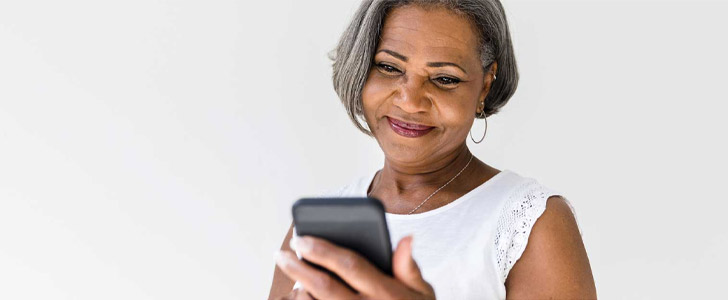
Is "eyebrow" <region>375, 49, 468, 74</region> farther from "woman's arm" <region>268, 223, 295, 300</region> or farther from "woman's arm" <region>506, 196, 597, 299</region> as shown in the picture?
"woman's arm" <region>268, 223, 295, 300</region>

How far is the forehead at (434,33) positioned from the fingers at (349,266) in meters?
0.59

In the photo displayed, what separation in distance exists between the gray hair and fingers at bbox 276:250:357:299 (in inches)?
25.4

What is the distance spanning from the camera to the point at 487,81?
1.68 metres

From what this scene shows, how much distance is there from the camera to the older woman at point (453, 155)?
1.44 meters

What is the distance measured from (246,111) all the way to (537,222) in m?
1.36

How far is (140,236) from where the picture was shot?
256 centimetres

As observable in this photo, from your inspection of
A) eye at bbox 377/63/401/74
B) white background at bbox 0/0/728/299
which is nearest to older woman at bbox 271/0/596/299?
eye at bbox 377/63/401/74

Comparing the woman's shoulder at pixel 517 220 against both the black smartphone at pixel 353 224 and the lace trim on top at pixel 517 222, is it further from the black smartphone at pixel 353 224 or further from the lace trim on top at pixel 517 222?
the black smartphone at pixel 353 224

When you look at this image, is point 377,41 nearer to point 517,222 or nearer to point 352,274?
point 517,222

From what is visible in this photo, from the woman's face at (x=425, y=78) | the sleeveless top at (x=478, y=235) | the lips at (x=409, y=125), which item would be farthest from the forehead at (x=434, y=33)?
the sleeveless top at (x=478, y=235)

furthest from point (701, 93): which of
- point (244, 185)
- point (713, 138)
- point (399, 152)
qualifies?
point (244, 185)

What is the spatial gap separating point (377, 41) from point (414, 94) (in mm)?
144

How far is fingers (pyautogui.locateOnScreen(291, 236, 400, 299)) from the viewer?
1.02 meters

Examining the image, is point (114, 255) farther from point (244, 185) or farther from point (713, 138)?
point (713, 138)
